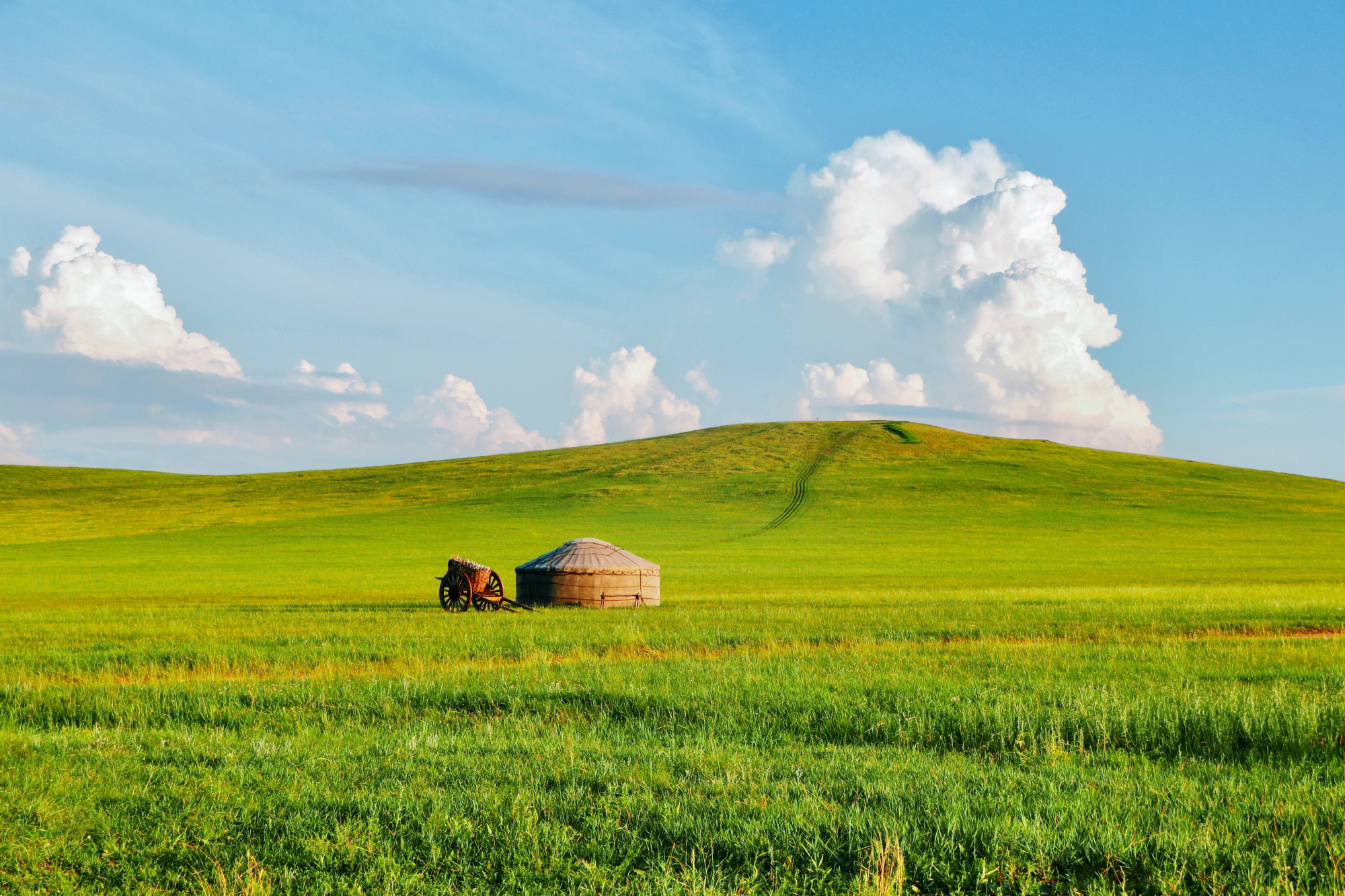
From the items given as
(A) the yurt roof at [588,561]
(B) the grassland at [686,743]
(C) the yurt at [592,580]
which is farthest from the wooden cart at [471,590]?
(B) the grassland at [686,743]

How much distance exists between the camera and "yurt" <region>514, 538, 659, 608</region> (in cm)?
2852

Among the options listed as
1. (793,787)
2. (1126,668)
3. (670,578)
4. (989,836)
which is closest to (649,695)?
(793,787)

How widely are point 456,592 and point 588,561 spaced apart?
418cm

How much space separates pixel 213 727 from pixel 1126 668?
1294 centimetres

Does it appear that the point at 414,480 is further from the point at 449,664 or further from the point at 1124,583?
the point at 449,664

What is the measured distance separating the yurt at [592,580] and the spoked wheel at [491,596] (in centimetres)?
118

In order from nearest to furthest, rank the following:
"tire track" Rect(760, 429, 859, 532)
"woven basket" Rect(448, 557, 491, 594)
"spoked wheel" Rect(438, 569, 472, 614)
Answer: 1. "spoked wheel" Rect(438, 569, 472, 614)
2. "woven basket" Rect(448, 557, 491, 594)
3. "tire track" Rect(760, 429, 859, 532)

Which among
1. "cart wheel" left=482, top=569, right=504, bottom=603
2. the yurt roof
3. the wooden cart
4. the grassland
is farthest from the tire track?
the wooden cart

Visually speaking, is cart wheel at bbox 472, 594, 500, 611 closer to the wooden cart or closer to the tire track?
the wooden cart

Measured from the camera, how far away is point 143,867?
19.6ft

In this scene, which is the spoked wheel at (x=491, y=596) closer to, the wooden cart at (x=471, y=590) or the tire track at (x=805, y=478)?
the wooden cart at (x=471, y=590)

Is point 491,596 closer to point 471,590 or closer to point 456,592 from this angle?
point 471,590

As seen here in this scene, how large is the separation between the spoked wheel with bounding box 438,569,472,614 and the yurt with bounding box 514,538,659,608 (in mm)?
2255

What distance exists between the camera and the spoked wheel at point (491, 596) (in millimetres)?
27859
